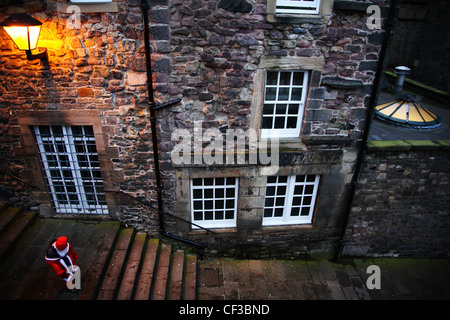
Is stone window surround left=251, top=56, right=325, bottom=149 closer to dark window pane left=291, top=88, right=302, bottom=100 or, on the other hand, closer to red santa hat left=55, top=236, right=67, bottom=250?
dark window pane left=291, top=88, right=302, bottom=100

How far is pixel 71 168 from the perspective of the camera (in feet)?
23.0

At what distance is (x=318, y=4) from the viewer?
5.74 m

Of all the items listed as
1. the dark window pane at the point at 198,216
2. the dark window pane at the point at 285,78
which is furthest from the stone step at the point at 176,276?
the dark window pane at the point at 285,78

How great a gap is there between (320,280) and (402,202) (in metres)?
3.31

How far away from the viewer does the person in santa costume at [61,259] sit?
212 inches

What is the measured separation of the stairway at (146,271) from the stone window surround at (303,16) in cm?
631

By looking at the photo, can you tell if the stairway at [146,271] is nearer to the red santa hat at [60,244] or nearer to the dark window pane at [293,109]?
the red santa hat at [60,244]

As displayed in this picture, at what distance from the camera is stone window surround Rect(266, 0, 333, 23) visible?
18.3 feet

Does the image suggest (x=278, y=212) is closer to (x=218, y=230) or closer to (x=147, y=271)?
(x=218, y=230)

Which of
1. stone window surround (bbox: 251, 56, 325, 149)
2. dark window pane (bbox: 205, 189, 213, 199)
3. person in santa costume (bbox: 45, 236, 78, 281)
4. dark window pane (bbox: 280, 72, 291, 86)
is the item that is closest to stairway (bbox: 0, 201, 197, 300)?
person in santa costume (bbox: 45, 236, 78, 281)

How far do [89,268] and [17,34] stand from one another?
504 centimetres

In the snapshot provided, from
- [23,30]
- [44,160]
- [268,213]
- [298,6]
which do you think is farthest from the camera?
[268,213]

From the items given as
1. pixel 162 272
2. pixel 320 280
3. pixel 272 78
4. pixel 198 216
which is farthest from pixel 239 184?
pixel 320 280
